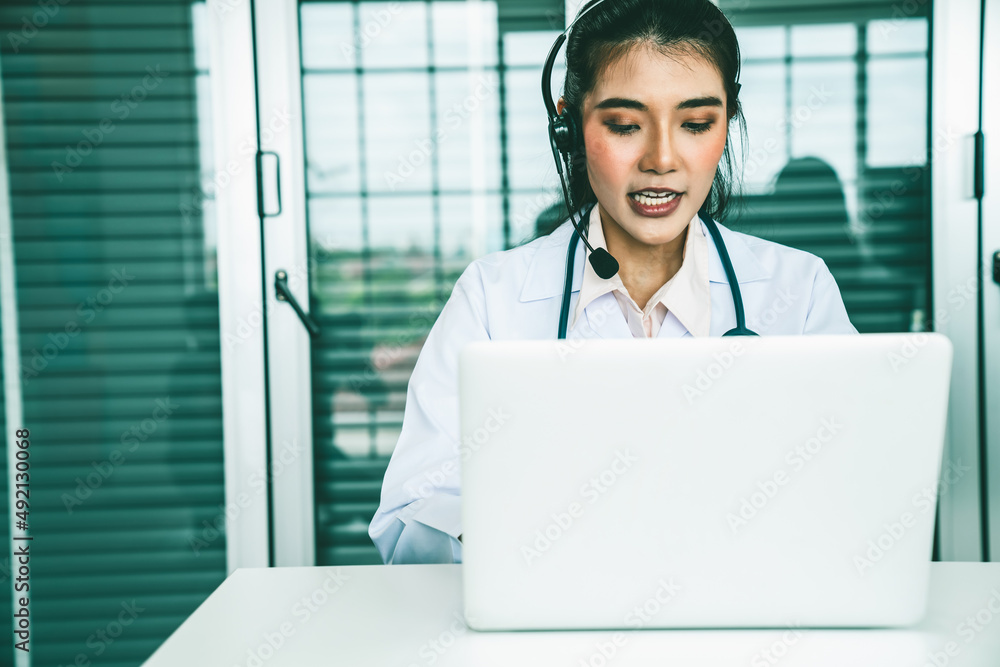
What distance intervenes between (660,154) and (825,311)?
450 millimetres

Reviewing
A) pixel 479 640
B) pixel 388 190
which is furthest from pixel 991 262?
pixel 479 640

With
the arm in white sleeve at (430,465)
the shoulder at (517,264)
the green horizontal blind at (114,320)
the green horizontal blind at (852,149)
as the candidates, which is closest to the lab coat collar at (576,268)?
the shoulder at (517,264)

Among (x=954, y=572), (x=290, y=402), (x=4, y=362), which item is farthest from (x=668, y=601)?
(x=4, y=362)

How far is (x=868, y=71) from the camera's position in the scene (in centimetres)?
197

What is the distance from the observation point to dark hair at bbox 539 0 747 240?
45.9 inches

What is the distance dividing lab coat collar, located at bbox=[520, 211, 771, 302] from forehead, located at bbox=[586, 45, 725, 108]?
26cm

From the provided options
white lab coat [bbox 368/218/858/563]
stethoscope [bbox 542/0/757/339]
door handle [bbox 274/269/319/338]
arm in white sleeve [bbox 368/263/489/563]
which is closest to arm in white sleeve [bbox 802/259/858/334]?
white lab coat [bbox 368/218/858/563]

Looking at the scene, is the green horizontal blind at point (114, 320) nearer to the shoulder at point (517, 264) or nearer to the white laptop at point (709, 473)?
the shoulder at point (517, 264)

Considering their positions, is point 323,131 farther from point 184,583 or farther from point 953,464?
point 953,464

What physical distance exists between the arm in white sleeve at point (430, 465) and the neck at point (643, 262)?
288mm

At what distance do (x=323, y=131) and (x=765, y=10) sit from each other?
4.34 ft

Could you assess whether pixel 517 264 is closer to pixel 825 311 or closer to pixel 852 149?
pixel 825 311

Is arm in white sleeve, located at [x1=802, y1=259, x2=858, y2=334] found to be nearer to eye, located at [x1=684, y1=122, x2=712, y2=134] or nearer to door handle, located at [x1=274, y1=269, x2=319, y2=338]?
eye, located at [x1=684, y1=122, x2=712, y2=134]

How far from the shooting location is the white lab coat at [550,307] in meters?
1.12
